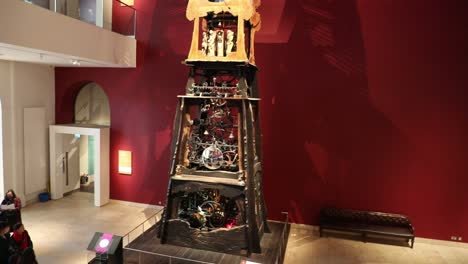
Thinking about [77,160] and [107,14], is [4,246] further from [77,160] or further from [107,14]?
[107,14]

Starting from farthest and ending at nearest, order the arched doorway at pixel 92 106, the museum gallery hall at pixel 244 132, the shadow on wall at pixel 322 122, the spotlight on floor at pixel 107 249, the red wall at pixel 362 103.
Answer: the arched doorway at pixel 92 106, the shadow on wall at pixel 322 122, the red wall at pixel 362 103, the museum gallery hall at pixel 244 132, the spotlight on floor at pixel 107 249

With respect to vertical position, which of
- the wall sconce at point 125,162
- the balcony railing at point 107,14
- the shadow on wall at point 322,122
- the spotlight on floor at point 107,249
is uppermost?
the balcony railing at point 107,14

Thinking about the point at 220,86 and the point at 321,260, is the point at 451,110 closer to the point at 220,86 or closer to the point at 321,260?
the point at 321,260

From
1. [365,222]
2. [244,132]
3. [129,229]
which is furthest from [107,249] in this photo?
[365,222]

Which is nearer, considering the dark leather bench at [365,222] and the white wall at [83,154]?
the dark leather bench at [365,222]

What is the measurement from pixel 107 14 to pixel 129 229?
5.84 metres

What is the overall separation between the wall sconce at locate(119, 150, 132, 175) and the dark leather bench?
5.64 metres

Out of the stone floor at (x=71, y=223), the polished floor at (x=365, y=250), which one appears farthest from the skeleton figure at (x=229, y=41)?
the stone floor at (x=71, y=223)

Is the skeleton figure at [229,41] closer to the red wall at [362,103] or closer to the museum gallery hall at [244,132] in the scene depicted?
the museum gallery hall at [244,132]

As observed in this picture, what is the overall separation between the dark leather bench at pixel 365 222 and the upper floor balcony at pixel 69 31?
22.0 ft

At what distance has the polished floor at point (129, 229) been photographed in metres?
7.22

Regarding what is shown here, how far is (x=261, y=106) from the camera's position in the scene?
29.4 feet

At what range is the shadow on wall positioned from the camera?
827cm

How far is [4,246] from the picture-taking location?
17.7 feet
